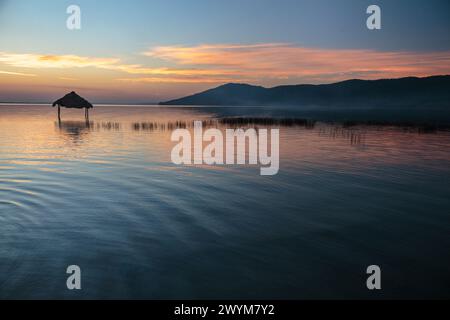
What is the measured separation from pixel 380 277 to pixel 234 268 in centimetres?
289

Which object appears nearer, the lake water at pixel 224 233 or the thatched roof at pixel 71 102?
the lake water at pixel 224 233

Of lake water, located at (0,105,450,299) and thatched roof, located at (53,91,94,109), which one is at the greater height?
thatched roof, located at (53,91,94,109)

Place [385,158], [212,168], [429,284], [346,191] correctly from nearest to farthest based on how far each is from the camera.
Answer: [429,284], [346,191], [212,168], [385,158]

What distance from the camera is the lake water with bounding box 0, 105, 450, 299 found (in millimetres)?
→ 5863

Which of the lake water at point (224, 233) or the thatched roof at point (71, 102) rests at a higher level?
the thatched roof at point (71, 102)

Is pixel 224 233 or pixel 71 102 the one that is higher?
pixel 71 102

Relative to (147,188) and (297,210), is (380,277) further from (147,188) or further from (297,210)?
(147,188)

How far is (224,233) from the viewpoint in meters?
8.20

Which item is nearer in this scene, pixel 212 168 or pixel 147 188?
pixel 147 188

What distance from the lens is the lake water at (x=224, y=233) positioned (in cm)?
586

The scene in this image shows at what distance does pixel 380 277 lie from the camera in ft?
20.3

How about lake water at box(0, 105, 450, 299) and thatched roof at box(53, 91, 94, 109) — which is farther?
thatched roof at box(53, 91, 94, 109)
